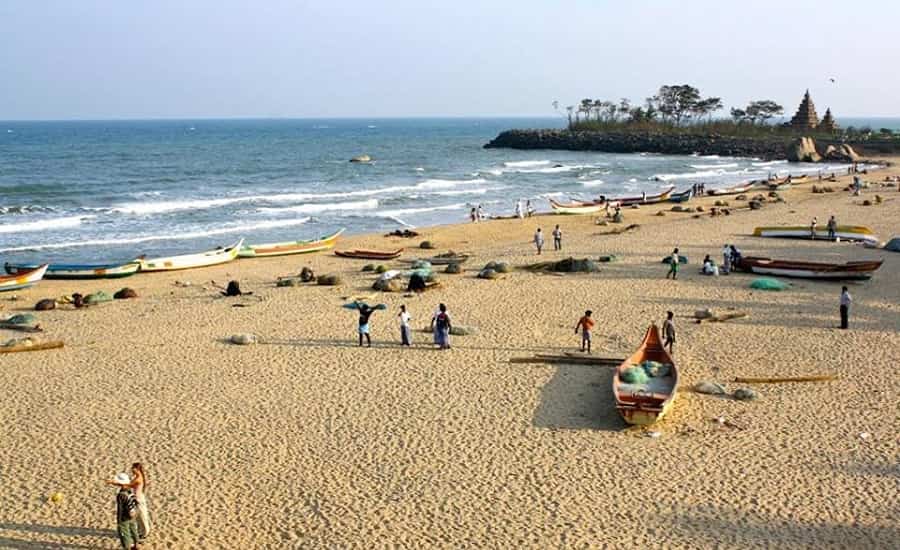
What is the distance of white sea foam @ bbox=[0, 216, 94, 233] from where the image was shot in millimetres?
39344

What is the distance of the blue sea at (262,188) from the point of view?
38.5 m

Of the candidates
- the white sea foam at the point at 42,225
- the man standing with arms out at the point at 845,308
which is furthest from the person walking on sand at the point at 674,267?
the white sea foam at the point at 42,225

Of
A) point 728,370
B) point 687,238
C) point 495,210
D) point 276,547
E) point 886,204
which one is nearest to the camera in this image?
point 276,547

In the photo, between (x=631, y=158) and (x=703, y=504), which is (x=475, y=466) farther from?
(x=631, y=158)

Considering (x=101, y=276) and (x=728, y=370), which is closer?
(x=728, y=370)

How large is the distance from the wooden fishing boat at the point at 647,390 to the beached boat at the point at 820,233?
60.1 ft

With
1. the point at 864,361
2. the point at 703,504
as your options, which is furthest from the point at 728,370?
the point at 703,504

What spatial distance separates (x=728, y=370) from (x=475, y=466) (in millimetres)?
6953

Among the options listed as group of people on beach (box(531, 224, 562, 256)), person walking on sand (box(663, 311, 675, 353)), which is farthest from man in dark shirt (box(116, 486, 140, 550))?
group of people on beach (box(531, 224, 562, 256))

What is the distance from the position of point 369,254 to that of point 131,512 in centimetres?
2162

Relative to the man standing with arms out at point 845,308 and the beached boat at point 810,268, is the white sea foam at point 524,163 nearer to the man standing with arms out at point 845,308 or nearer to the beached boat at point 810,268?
the beached boat at point 810,268

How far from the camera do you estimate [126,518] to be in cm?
991

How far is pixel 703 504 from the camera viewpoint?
11391 millimetres

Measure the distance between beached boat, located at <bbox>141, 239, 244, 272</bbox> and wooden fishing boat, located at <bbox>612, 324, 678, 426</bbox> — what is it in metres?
18.8
